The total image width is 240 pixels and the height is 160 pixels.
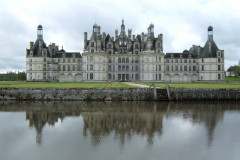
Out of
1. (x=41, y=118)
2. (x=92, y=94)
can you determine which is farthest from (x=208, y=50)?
(x=41, y=118)

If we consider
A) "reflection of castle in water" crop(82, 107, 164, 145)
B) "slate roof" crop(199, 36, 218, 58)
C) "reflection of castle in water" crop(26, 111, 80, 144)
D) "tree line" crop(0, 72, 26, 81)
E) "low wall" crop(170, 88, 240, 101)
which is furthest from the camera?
"tree line" crop(0, 72, 26, 81)

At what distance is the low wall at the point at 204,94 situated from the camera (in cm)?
2925

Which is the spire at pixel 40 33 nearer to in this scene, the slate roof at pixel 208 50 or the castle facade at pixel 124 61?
the castle facade at pixel 124 61

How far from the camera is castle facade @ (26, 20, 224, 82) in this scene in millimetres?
58094

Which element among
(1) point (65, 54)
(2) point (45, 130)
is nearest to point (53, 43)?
(1) point (65, 54)

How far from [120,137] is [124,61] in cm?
4923

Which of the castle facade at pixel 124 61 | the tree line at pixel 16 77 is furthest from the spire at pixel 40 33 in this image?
the tree line at pixel 16 77

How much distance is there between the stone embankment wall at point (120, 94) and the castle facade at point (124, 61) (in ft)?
91.0

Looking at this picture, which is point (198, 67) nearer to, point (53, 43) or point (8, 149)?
point (53, 43)

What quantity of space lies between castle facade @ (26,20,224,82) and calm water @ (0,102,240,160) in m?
39.2

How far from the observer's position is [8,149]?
11.2m

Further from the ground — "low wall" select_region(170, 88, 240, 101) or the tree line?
the tree line

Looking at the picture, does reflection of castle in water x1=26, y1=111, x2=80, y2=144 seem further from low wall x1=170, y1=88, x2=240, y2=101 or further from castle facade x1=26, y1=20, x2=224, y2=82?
castle facade x1=26, y1=20, x2=224, y2=82

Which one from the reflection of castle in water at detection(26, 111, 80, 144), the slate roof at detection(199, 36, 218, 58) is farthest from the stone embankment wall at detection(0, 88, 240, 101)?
A: the slate roof at detection(199, 36, 218, 58)
